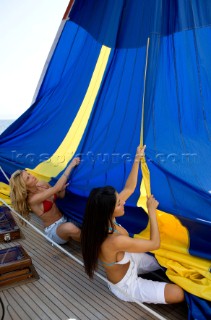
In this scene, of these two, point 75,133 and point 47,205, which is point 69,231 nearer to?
point 47,205

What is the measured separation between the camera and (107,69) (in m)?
2.51

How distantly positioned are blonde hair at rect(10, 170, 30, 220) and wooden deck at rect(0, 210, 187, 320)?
1.22ft

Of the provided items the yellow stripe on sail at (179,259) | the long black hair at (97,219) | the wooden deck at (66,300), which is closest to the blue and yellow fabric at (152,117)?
the yellow stripe on sail at (179,259)

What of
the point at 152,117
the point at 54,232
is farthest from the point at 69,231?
the point at 152,117

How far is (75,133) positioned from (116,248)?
159 centimetres

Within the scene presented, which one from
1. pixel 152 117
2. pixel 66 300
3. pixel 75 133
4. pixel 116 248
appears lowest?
pixel 66 300

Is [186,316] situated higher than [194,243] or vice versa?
[194,243]

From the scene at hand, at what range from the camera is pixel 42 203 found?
2141 millimetres

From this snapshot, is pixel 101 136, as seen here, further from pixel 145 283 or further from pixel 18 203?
pixel 145 283

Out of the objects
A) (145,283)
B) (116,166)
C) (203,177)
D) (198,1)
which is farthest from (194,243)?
(198,1)

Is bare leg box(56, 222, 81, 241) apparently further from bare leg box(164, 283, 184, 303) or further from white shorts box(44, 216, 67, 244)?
bare leg box(164, 283, 184, 303)

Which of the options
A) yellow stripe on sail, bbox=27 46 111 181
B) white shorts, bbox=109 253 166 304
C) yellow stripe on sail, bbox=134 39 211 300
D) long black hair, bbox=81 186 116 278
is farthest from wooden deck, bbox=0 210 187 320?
yellow stripe on sail, bbox=27 46 111 181

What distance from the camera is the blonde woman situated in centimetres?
205

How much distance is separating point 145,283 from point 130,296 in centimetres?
10
